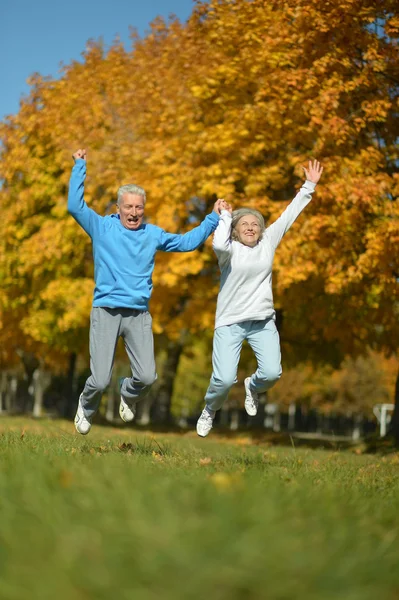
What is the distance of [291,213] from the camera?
7500 mm

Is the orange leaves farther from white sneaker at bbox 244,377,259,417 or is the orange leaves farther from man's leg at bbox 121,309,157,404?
man's leg at bbox 121,309,157,404

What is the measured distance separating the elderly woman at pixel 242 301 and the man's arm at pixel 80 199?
1.12m

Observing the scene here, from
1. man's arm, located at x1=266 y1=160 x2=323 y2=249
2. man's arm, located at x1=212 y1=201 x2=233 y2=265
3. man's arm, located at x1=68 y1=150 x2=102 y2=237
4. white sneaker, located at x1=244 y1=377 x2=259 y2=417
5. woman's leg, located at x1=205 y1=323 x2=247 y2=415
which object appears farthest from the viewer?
white sneaker, located at x1=244 y1=377 x2=259 y2=417

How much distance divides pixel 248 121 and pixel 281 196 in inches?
121

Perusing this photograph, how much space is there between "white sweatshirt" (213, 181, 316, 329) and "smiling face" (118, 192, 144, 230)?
720mm

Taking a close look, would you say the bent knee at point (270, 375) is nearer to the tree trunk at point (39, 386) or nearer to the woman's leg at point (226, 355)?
the woman's leg at point (226, 355)

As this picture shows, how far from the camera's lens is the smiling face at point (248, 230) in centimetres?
720

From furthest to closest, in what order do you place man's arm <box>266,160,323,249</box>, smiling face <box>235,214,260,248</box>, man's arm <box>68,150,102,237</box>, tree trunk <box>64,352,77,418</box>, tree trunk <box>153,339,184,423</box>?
1. tree trunk <box>64,352,77,418</box>
2. tree trunk <box>153,339,184,423</box>
3. man's arm <box>266,160,323,249</box>
4. smiling face <box>235,214,260,248</box>
5. man's arm <box>68,150,102,237</box>

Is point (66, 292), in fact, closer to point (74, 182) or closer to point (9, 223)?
point (9, 223)

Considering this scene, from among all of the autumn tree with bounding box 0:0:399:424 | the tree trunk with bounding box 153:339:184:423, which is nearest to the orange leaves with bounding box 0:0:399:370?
the autumn tree with bounding box 0:0:399:424

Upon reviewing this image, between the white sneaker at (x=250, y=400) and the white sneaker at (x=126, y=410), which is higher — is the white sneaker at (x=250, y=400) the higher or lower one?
the higher one

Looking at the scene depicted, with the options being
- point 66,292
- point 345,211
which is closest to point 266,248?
point 345,211

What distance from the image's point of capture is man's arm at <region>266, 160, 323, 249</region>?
24.3 ft

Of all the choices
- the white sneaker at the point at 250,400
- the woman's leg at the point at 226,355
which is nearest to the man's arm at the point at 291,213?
the woman's leg at the point at 226,355
